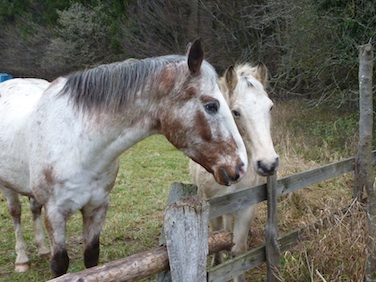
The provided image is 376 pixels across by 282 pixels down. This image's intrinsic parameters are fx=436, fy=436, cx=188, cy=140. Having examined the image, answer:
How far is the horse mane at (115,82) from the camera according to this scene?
267 cm

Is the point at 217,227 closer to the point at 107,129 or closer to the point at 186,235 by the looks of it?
the point at 107,129

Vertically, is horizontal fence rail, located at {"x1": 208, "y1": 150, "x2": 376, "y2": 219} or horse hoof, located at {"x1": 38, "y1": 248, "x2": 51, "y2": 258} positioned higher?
horizontal fence rail, located at {"x1": 208, "y1": 150, "x2": 376, "y2": 219}

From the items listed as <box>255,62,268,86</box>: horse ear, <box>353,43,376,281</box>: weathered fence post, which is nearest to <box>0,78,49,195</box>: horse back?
<box>255,62,268,86</box>: horse ear

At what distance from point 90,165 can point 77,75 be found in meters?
0.62

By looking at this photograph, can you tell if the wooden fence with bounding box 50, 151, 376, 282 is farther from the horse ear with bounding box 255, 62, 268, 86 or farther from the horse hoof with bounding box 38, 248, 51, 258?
the horse hoof with bounding box 38, 248, 51, 258

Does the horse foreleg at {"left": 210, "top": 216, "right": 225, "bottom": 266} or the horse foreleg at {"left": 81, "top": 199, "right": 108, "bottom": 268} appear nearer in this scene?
the horse foreleg at {"left": 81, "top": 199, "right": 108, "bottom": 268}

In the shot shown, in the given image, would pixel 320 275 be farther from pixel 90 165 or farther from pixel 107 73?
pixel 107 73

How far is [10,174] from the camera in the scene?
3.57 m

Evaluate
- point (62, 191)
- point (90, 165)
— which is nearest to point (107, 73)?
point (90, 165)

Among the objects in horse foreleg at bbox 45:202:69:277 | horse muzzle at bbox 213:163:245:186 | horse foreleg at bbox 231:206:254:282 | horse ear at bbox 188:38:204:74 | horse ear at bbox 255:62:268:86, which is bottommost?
horse foreleg at bbox 231:206:254:282

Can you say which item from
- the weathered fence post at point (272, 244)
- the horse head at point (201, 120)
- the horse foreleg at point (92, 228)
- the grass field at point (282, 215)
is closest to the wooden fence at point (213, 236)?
the weathered fence post at point (272, 244)

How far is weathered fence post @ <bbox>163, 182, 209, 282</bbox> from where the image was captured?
82.6 inches

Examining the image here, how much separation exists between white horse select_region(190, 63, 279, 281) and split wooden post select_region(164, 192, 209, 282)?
80cm

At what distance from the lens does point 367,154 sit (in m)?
3.49
